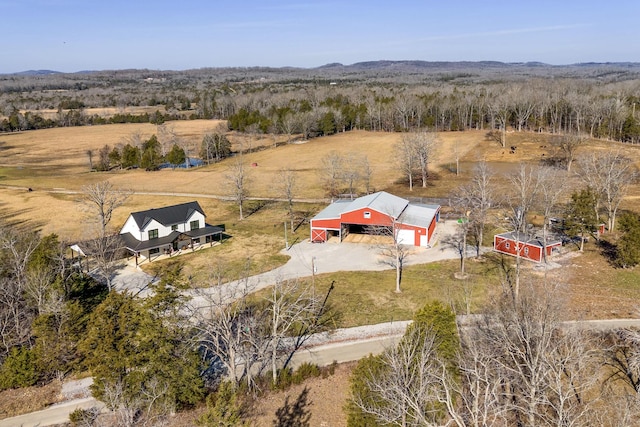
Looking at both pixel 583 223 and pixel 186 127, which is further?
pixel 186 127

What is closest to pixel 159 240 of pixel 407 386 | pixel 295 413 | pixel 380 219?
pixel 380 219

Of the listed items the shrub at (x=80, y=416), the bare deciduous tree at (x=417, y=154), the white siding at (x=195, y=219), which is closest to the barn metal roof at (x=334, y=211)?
the white siding at (x=195, y=219)

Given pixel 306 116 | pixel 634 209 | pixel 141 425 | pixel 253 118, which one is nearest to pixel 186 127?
pixel 253 118

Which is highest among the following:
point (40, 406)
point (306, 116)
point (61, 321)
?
point (306, 116)

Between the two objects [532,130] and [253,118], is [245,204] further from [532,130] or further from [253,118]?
[532,130]

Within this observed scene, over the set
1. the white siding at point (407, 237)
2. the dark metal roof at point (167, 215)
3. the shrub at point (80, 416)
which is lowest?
the shrub at point (80, 416)

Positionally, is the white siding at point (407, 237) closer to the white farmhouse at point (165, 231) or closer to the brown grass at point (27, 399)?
the white farmhouse at point (165, 231)

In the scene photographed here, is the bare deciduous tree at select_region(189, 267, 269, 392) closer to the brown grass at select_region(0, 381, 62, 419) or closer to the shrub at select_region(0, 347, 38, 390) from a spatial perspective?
the brown grass at select_region(0, 381, 62, 419)
